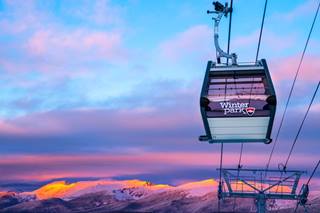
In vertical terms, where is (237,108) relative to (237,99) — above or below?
below

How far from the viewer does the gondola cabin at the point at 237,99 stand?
2416 cm

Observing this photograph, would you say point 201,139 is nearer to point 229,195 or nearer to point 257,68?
point 257,68

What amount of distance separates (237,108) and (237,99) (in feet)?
1.31

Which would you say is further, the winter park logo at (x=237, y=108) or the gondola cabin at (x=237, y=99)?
the winter park logo at (x=237, y=108)

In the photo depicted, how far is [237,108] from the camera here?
24.3 meters

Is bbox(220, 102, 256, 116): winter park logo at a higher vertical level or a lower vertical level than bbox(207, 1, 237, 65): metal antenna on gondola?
lower

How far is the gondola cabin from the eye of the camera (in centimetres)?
2416

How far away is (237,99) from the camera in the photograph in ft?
80.6

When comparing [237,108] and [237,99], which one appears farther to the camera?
[237,99]

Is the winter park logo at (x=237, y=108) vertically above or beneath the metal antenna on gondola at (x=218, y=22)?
beneath

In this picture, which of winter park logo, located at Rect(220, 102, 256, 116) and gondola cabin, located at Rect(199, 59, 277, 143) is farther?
winter park logo, located at Rect(220, 102, 256, 116)

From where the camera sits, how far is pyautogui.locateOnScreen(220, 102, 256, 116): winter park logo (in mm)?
24266

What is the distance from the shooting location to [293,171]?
1866 inches

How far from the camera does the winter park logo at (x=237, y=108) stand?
2427 cm
